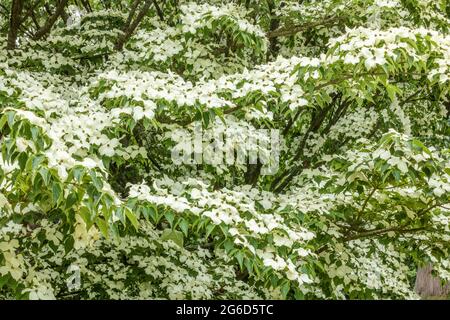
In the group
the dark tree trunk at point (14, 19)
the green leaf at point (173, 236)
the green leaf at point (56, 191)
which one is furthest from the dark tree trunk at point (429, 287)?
the green leaf at point (56, 191)

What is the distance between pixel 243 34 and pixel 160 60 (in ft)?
3.51

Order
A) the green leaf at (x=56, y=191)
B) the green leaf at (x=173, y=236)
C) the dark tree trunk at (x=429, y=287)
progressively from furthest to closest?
the dark tree trunk at (x=429, y=287) < the green leaf at (x=173, y=236) < the green leaf at (x=56, y=191)

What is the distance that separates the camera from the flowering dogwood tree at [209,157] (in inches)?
130

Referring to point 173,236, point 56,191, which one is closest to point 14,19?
point 173,236

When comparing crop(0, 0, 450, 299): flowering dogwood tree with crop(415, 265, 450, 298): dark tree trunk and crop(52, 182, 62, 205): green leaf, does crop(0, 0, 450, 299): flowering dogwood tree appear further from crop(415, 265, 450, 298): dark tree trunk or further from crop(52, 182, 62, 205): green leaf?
crop(415, 265, 450, 298): dark tree trunk

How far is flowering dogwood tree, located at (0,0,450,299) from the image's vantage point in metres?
3.29

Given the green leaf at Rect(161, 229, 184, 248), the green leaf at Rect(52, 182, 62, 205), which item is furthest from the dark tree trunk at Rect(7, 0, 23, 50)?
the green leaf at Rect(52, 182, 62, 205)

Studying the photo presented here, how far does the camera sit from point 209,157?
489cm

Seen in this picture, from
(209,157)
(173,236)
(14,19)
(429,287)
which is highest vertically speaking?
(14,19)

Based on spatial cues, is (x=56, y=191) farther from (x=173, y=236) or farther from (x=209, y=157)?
(x=209, y=157)

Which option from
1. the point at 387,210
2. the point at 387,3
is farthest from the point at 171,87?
the point at 387,3

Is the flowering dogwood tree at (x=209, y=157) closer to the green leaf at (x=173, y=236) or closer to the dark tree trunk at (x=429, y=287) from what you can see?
the green leaf at (x=173, y=236)

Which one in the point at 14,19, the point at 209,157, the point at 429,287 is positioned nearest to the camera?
the point at 209,157

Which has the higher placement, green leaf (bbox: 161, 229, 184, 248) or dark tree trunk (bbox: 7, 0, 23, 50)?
dark tree trunk (bbox: 7, 0, 23, 50)
